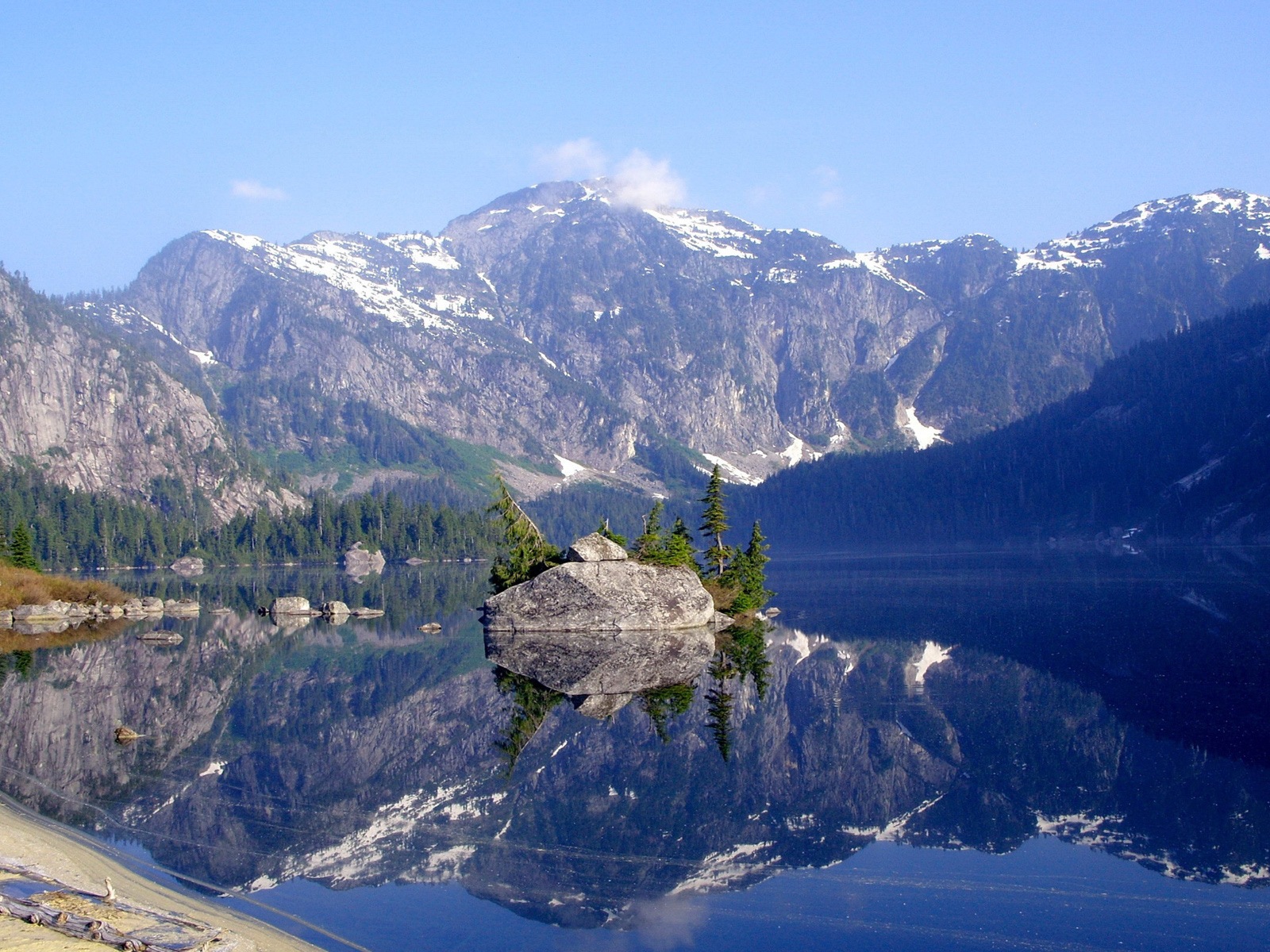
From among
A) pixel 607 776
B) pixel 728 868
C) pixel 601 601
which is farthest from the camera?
pixel 601 601

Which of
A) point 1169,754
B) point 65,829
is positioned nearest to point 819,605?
point 1169,754

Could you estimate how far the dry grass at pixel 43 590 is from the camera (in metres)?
93.9

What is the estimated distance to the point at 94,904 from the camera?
70.2 feet

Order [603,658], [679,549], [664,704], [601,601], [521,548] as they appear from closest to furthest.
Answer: [664,704] → [603,658] → [601,601] → [521,548] → [679,549]

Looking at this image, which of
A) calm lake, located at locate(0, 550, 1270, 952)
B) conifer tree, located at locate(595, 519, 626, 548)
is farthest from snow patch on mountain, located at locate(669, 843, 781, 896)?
conifer tree, located at locate(595, 519, 626, 548)

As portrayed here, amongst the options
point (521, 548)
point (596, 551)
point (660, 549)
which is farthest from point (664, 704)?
point (521, 548)

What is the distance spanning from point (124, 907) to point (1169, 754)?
105 ft

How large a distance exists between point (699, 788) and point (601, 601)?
1581 inches

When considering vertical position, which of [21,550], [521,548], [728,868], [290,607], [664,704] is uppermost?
[521,548]

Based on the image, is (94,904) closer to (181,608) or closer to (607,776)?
(607,776)

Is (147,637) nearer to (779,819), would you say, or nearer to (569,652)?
(569,652)

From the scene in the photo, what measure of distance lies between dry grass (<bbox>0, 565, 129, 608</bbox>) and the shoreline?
74.8 m

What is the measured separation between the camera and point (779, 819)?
3089cm

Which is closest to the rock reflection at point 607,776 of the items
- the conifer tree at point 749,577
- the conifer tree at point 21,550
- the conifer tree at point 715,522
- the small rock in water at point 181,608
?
the conifer tree at point 715,522
